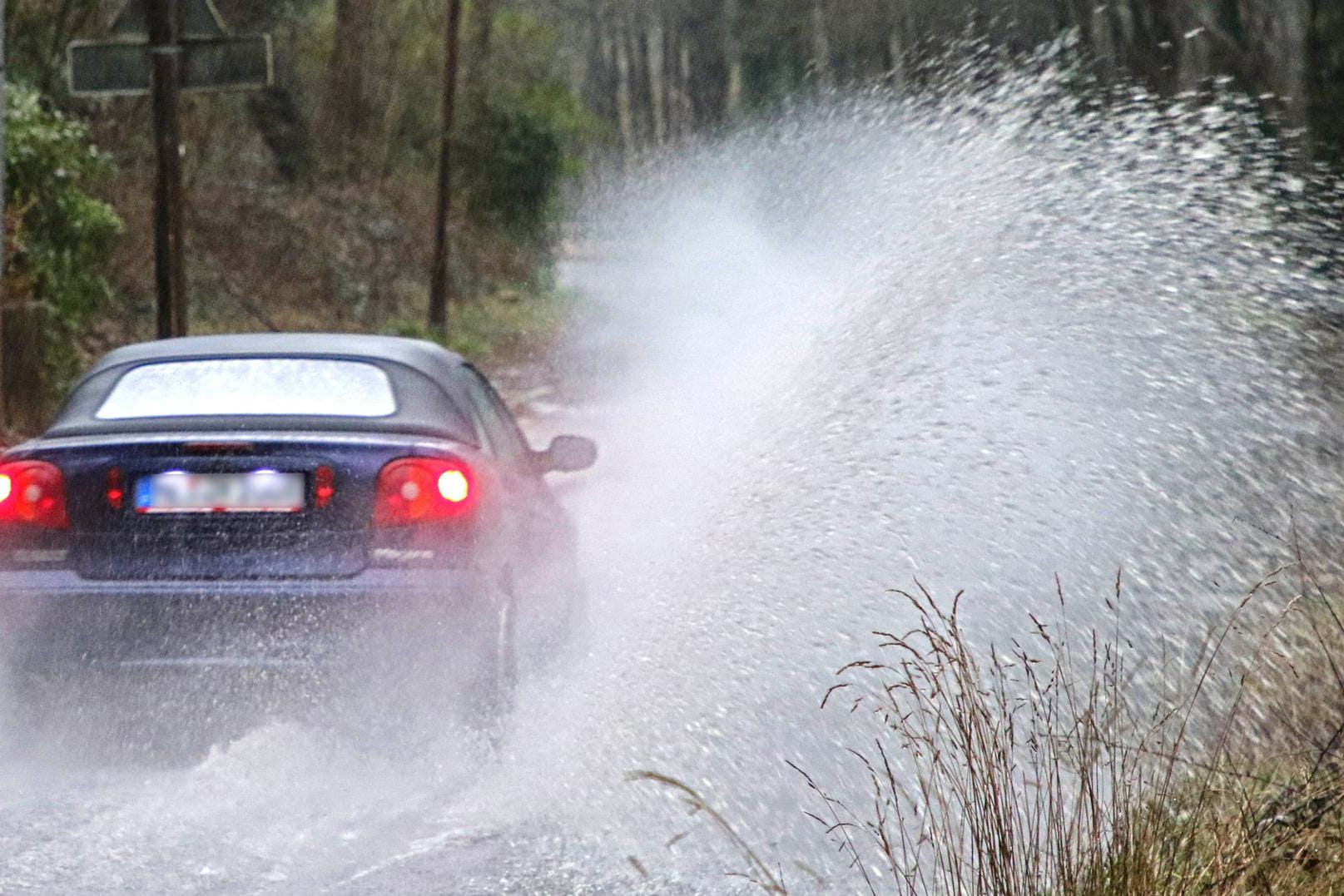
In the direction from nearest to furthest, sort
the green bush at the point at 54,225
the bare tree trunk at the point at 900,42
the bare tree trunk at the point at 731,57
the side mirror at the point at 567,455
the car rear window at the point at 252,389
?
the car rear window at the point at 252,389 → the side mirror at the point at 567,455 → the green bush at the point at 54,225 → the bare tree trunk at the point at 900,42 → the bare tree trunk at the point at 731,57

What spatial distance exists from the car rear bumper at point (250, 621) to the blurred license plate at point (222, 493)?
232 mm

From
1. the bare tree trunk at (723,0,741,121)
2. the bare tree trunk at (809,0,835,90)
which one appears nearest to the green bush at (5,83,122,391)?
the bare tree trunk at (809,0,835,90)

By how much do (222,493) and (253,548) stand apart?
20 cm

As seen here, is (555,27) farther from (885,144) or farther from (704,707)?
(704,707)

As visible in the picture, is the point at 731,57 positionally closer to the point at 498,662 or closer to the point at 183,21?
the point at 183,21

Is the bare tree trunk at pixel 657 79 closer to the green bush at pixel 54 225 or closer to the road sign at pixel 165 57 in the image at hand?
the green bush at pixel 54 225

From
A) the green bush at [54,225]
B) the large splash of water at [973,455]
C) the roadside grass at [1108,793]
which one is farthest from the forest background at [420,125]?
the roadside grass at [1108,793]

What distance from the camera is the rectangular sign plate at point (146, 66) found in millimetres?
13461

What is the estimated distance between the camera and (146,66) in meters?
13.8

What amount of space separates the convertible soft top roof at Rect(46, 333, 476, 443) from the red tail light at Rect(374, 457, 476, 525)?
0.89 feet

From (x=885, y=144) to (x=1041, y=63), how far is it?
20.9 ft

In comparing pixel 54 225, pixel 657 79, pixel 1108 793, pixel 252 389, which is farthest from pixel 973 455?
pixel 657 79

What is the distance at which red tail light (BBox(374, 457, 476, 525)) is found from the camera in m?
6.16

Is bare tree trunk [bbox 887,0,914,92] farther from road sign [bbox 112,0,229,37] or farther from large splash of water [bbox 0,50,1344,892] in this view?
road sign [bbox 112,0,229,37]
